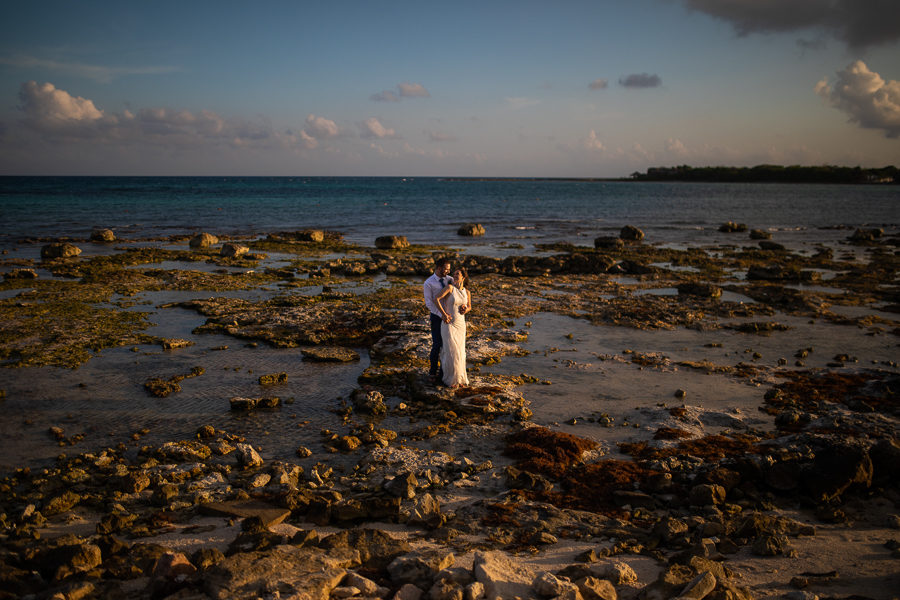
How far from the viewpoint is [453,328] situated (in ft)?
35.2

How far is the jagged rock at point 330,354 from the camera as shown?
12.8 m

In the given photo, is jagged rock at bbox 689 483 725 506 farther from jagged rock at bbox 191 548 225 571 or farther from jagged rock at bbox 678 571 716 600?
jagged rock at bbox 191 548 225 571

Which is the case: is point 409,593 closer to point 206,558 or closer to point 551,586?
point 551,586

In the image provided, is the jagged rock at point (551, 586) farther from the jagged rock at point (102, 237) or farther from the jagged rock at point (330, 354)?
the jagged rock at point (102, 237)

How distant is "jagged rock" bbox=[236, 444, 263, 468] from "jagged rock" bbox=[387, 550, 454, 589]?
134 inches

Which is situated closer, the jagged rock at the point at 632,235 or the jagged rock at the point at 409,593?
the jagged rock at the point at 409,593

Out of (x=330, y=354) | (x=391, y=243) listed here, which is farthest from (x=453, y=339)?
(x=391, y=243)

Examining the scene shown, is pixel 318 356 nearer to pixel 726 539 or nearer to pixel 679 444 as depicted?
pixel 679 444

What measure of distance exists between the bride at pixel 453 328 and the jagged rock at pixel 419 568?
5.46 meters

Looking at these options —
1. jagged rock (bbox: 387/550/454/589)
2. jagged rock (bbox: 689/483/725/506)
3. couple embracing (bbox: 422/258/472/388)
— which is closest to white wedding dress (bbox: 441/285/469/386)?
couple embracing (bbox: 422/258/472/388)

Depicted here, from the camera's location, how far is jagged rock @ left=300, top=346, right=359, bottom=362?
42.1 feet

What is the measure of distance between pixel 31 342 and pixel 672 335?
57.2 ft

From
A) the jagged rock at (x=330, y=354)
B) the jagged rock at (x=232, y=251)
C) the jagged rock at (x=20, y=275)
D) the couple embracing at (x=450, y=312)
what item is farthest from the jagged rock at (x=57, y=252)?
the couple embracing at (x=450, y=312)

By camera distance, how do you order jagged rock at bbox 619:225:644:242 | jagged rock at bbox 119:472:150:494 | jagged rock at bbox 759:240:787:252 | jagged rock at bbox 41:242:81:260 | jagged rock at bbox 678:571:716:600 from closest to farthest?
jagged rock at bbox 678:571:716:600 < jagged rock at bbox 119:472:150:494 < jagged rock at bbox 41:242:81:260 < jagged rock at bbox 759:240:787:252 < jagged rock at bbox 619:225:644:242
